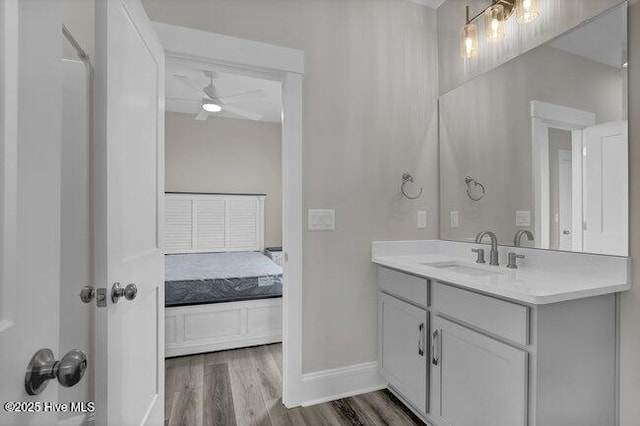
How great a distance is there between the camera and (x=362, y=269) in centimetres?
221

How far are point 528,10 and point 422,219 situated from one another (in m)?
1.35

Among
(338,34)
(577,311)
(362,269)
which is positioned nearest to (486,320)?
(577,311)

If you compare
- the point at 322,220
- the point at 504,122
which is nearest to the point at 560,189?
the point at 504,122

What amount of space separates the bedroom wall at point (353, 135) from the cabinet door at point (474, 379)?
0.64m

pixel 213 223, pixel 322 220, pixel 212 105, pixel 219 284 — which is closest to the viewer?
pixel 322 220

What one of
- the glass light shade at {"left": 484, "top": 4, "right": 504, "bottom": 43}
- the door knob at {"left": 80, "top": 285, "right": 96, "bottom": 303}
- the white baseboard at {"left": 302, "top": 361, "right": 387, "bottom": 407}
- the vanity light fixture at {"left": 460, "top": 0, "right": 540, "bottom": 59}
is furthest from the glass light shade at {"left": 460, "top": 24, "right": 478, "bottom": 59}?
the door knob at {"left": 80, "top": 285, "right": 96, "bottom": 303}

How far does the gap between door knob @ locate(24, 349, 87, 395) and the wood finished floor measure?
154cm

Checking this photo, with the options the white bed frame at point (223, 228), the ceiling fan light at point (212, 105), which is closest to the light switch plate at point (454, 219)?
the white bed frame at point (223, 228)

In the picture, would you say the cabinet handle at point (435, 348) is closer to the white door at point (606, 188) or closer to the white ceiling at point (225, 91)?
the white door at point (606, 188)

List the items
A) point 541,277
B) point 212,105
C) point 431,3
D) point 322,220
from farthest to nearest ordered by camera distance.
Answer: point 212,105, point 431,3, point 322,220, point 541,277

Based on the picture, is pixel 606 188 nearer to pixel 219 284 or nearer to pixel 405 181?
pixel 405 181

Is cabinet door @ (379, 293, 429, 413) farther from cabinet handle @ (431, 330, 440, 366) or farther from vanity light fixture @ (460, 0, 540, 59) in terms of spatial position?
vanity light fixture @ (460, 0, 540, 59)

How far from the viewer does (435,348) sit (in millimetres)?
1663

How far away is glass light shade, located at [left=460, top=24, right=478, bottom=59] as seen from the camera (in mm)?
2111
